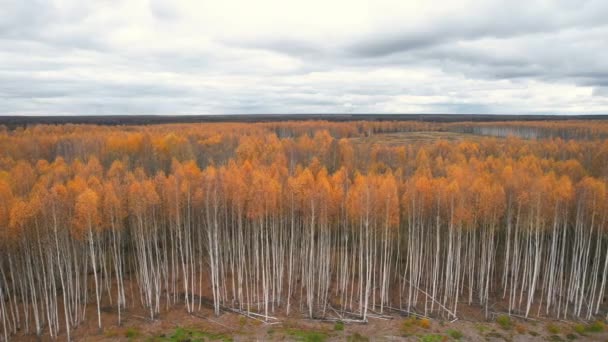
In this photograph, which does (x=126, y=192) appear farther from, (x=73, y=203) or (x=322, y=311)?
(x=322, y=311)

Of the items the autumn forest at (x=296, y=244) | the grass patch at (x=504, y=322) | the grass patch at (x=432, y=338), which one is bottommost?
the grass patch at (x=504, y=322)

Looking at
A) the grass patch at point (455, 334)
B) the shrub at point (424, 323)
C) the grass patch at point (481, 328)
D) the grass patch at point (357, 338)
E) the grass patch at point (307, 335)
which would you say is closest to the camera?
the grass patch at point (307, 335)

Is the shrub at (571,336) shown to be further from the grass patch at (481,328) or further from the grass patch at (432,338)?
the grass patch at (432,338)

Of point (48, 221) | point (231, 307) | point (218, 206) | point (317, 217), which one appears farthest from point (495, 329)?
point (48, 221)

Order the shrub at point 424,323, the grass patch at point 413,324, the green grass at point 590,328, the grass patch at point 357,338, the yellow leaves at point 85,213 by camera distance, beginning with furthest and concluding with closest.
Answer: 1. the shrub at point 424,323
2. the grass patch at point 413,324
3. the green grass at point 590,328
4. the yellow leaves at point 85,213
5. the grass patch at point 357,338

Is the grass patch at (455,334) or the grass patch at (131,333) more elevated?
the grass patch at (131,333)

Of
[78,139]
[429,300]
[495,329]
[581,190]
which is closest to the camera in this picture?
[495,329]

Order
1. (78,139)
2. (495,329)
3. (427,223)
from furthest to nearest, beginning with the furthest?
(78,139)
(427,223)
(495,329)

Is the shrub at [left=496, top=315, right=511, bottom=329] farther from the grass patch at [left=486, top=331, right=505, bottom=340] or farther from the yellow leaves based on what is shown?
the yellow leaves

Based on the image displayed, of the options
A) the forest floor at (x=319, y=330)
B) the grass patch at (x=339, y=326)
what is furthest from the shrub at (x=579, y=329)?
the grass patch at (x=339, y=326)
